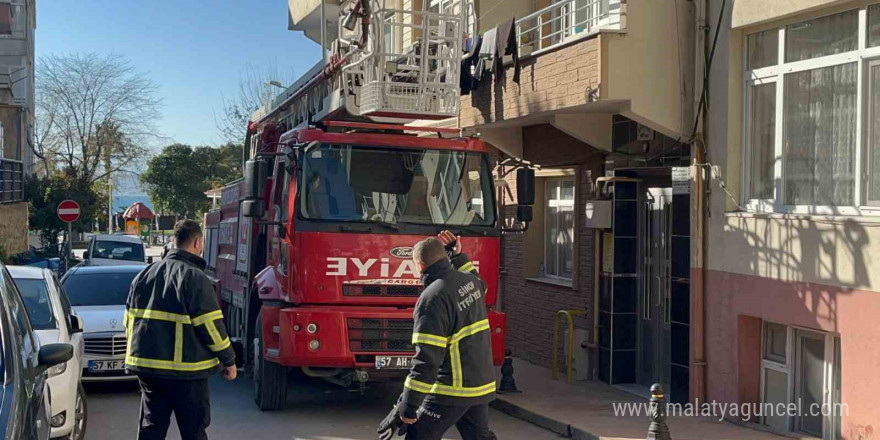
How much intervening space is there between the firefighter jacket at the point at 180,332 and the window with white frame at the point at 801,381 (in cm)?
535

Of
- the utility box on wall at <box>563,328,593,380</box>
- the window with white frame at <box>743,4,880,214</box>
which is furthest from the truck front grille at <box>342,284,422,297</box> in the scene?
the utility box on wall at <box>563,328,593,380</box>

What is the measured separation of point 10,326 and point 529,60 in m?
7.81

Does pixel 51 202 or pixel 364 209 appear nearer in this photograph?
pixel 364 209

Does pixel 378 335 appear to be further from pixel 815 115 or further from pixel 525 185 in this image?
pixel 815 115

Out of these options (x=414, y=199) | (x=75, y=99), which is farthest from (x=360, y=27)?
(x=75, y=99)

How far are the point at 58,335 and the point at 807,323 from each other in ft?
21.6

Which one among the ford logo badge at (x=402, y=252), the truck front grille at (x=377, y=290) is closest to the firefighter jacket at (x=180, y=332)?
the truck front grille at (x=377, y=290)

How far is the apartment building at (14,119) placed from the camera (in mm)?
27266

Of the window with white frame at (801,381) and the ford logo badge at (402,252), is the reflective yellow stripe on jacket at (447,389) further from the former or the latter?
the window with white frame at (801,381)

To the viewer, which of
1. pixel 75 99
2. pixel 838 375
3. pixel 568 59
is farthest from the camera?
pixel 75 99

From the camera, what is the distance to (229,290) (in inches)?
536

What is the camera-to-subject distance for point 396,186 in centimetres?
1020

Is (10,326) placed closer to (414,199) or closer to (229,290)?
(414,199)

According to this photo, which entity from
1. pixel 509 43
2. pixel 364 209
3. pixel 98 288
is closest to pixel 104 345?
pixel 98 288
